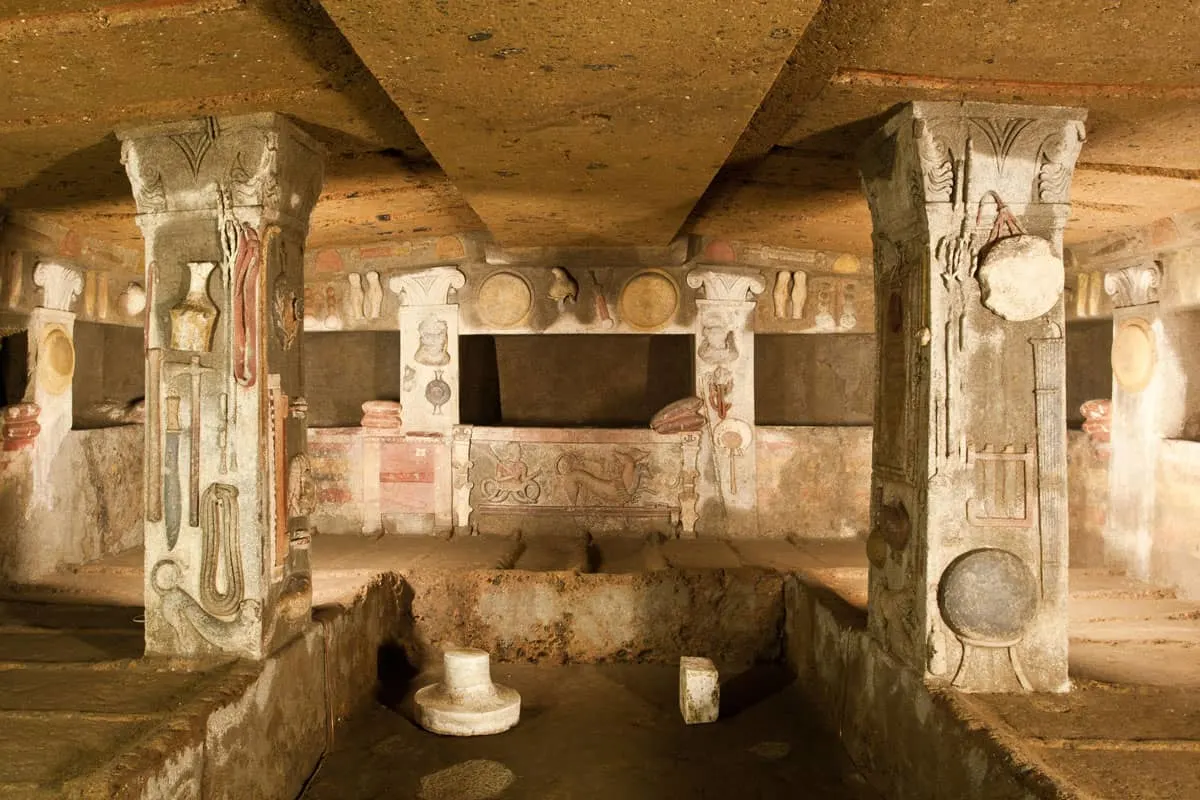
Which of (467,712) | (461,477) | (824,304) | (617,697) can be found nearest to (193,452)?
Result: (467,712)

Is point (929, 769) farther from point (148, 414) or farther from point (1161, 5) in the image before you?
point (148, 414)

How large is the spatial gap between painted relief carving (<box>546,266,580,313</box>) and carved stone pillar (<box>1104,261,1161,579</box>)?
368cm

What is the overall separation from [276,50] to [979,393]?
2.70 meters

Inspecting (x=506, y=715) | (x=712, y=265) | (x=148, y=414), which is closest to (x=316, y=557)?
(x=506, y=715)

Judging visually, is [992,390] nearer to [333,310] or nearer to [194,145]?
[194,145]

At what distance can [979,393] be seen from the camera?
316 cm

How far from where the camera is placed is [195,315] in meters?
3.29

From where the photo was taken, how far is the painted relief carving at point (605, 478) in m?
6.61

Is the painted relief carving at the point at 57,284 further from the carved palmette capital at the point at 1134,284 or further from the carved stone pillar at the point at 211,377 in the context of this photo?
the carved palmette capital at the point at 1134,284

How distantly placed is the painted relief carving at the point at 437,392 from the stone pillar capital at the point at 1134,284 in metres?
4.75

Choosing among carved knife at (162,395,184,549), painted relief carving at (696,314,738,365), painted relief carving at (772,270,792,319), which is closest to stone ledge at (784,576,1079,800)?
painted relief carving at (696,314,738,365)

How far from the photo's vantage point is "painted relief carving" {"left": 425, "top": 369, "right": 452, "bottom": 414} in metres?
6.71

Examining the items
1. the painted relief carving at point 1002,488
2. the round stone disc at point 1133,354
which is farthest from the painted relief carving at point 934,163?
the round stone disc at point 1133,354

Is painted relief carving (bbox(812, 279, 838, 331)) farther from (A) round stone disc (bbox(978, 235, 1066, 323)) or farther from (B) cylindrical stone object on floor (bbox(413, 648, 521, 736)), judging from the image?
(B) cylindrical stone object on floor (bbox(413, 648, 521, 736))
